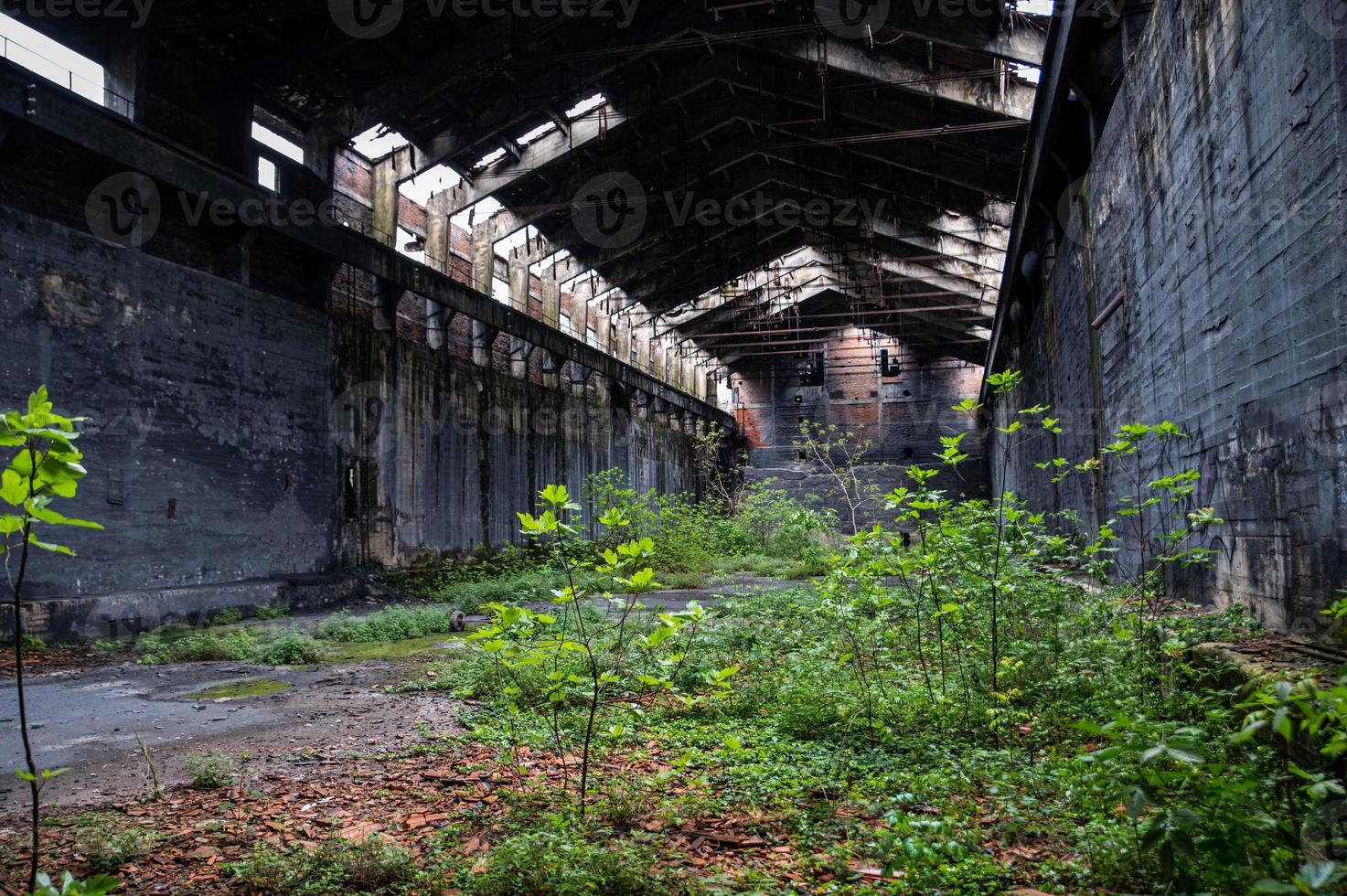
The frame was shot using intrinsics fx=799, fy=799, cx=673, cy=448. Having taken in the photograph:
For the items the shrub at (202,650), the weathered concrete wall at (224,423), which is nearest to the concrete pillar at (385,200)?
the weathered concrete wall at (224,423)

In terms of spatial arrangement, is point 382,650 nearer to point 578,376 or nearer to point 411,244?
point 411,244

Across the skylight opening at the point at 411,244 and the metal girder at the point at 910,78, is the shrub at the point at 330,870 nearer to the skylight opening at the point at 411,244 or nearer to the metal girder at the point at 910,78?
the metal girder at the point at 910,78

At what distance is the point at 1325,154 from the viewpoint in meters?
3.67

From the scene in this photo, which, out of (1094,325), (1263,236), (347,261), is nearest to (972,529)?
(1263,236)

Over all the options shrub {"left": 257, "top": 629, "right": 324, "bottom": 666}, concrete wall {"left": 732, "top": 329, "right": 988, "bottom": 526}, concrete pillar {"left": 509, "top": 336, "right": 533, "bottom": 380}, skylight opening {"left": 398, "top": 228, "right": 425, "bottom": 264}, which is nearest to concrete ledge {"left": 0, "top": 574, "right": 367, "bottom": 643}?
shrub {"left": 257, "top": 629, "right": 324, "bottom": 666}

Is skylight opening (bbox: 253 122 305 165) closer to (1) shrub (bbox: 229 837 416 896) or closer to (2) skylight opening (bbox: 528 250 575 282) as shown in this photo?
(2) skylight opening (bbox: 528 250 575 282)

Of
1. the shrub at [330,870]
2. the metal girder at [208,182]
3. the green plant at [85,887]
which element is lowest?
the shrub at [330,870]

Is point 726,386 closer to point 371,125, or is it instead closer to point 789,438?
point 789,438

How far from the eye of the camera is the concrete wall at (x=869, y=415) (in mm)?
28453

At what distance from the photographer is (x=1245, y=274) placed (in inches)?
185

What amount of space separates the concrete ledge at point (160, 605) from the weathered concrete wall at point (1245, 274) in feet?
29.1

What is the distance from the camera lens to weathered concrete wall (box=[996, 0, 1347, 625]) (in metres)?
3.77

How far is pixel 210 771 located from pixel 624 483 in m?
18.3

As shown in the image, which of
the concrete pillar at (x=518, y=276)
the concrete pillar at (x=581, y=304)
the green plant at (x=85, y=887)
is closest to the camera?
the green plant at (x=85, y=887)
